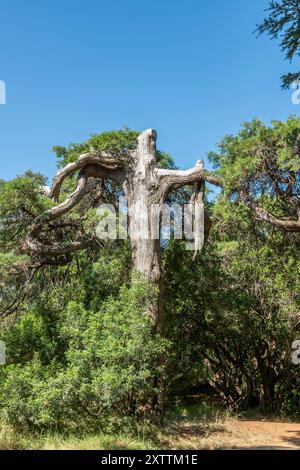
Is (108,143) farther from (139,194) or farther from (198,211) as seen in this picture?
(198,211)

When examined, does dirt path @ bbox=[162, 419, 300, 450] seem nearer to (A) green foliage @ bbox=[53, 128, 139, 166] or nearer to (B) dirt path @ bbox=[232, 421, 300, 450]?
(B) dirt path @ bbox=[232, 421, 300, 450]

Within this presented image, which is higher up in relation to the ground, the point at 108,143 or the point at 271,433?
the point at 108,143

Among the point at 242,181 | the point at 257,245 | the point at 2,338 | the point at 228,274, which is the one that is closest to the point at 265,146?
the point at 242,181

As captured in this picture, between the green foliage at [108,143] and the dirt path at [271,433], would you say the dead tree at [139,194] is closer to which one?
the green foliage at [108,143]

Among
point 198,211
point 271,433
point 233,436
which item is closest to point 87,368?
point 233,436

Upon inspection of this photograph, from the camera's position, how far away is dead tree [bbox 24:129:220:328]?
8633 millimetres

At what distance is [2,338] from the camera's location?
8.45 m

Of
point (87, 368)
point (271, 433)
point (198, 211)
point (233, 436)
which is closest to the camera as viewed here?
point (87, 368)

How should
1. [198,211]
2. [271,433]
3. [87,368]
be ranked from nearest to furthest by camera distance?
[87,368], [271,433], [198,211]

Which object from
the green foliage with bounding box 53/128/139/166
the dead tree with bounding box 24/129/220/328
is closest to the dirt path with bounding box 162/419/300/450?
the dead tree with bounding box 24/129/220/328

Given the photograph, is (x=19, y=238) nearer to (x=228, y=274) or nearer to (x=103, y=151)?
(x=103, y=151)

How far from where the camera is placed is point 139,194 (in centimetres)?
901

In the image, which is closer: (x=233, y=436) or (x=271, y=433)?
(x=233, y=436)
